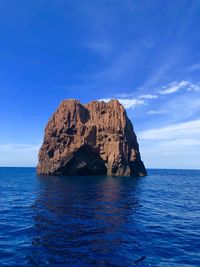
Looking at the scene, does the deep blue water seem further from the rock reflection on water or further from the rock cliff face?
the rock cliff face

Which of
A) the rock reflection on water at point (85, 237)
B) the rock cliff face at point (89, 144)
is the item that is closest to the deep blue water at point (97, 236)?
the rock reflection on water at point (85, 237)

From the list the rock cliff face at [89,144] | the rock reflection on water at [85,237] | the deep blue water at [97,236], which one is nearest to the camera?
the rock reflection on water at [85,237]

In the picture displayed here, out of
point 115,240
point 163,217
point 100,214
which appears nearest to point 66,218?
point 100,214

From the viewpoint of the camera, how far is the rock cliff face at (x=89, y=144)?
90.7 m

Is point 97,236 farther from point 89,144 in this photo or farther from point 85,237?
point 89,144

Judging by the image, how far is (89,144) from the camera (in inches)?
3588

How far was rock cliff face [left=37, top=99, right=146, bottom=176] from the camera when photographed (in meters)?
90.7

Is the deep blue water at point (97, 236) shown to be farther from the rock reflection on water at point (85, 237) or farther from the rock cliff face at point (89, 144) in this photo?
the rock cliff face at point (89, 144)

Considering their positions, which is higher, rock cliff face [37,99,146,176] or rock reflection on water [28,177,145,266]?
rock cliff face [37,99,146,176]

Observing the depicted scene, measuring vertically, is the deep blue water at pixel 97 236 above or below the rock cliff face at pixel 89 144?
below

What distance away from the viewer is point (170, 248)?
55.6ft

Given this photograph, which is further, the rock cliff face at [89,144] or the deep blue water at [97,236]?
the rock cliff face at [89,144]

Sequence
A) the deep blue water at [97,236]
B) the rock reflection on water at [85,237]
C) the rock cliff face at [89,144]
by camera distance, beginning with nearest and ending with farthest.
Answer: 1. the rock reflection on water at [85,237]
2. the deep blue water at [97,236]
3. the rock cliff face at [89,144]

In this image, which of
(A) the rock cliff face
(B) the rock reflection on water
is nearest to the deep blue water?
(B) the rock reflection on water
